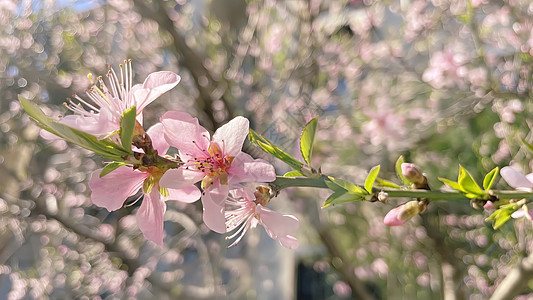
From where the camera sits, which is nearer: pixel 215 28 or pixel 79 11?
pixel 215 28

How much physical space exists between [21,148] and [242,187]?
8.96ft

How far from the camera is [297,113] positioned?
2410 mm

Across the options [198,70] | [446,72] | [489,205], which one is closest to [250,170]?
[489,205]

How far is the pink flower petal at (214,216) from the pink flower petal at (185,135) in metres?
0.06

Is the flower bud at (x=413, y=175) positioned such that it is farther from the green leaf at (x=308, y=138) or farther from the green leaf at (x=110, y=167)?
the green leaf at (x=110, y=167)

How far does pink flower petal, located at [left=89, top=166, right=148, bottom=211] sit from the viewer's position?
1.75 feet

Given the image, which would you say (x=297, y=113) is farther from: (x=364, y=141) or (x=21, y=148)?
(x=21, y=148)

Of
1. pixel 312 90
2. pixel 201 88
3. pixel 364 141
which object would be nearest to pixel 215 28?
pixel 201 88

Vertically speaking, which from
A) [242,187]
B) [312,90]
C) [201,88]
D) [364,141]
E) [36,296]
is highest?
[242,187]

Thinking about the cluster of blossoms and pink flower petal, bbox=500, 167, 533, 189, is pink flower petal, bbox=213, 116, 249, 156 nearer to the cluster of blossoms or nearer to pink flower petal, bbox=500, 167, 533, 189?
the cluster of blossoms

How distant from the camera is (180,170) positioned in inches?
20.2

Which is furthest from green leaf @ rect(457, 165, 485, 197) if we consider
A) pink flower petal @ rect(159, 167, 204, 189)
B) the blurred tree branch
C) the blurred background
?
the blurred tree branch

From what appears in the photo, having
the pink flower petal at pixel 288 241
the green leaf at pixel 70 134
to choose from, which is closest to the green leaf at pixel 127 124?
the green leaf at pixel 70 134

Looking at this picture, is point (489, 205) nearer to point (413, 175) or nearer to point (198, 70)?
point (413, 175)
